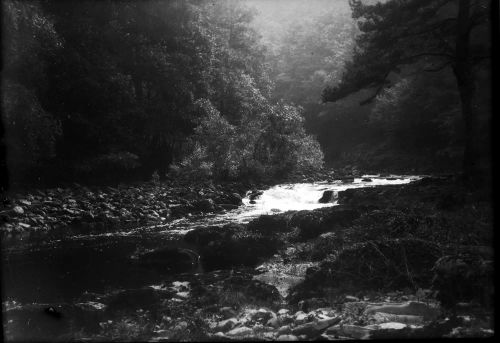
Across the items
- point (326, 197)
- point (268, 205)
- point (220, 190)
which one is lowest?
point (268, 205)

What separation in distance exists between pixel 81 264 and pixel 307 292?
17.5ft

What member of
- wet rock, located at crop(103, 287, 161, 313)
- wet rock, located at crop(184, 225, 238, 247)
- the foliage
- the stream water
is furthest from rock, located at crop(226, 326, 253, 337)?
the foliage

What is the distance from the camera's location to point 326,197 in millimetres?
19016

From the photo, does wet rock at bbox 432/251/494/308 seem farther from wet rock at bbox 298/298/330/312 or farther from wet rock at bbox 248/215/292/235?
wet rock at bbox 248/215/292/235

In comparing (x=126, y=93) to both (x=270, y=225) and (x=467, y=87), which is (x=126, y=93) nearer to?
(x=270, y=225)

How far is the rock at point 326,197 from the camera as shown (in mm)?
18827

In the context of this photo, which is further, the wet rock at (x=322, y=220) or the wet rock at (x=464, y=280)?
the wet rock at (x=322, y=220)

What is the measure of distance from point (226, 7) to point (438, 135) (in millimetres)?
21470

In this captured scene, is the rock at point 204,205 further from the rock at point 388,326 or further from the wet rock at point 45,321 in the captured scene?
the rock at point 388,326

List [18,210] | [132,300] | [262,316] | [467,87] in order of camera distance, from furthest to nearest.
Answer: [467,87], [18,210], [132,300], [262,316]

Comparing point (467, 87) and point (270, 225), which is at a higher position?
point (467, 87)

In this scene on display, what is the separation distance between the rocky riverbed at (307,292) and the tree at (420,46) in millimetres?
5561

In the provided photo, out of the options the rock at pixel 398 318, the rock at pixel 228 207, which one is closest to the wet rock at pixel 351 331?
the rock at pixel 398 318

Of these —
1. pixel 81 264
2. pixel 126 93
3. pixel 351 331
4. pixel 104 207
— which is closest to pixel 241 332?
pixel 351 331
